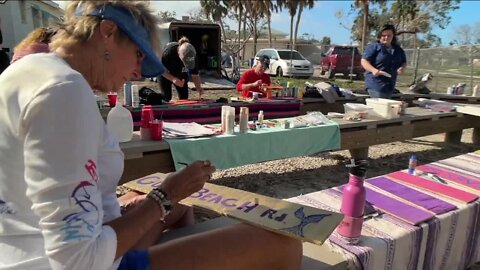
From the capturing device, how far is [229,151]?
2957 mm

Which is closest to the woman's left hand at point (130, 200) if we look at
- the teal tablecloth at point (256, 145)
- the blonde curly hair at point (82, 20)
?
the blonde curly hair at point (82, 20)

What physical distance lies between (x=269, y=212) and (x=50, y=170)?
0.82m

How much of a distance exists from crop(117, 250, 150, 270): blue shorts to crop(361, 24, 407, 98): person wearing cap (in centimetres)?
468

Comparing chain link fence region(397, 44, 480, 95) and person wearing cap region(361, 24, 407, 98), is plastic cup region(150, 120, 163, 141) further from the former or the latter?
chain link fence region(397, 44, 480, 95)

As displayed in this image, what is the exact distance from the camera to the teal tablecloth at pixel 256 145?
2.76 m

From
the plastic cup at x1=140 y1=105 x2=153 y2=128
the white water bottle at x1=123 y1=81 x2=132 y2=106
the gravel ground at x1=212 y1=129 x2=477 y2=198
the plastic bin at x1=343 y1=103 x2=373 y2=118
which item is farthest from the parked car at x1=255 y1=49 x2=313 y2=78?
the plastic cup at x1=140 y1=105 x2=153 y2=128

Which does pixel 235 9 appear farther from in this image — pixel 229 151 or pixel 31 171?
pixel 31 171

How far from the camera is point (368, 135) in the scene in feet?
13.2

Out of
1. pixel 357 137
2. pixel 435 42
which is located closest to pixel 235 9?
pixel 435 42

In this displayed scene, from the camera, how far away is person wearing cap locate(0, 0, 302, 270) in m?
0.79

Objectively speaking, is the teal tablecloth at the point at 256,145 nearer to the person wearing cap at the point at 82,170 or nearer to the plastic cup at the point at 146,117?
the plastic cup at the point at 146,117

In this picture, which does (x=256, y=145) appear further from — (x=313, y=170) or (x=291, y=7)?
(x=291, y=7)

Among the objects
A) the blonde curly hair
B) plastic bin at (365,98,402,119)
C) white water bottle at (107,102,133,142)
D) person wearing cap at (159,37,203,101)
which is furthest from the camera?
person wearing cap at (159,37,203,101)

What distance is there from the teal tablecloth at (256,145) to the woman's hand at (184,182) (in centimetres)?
149
